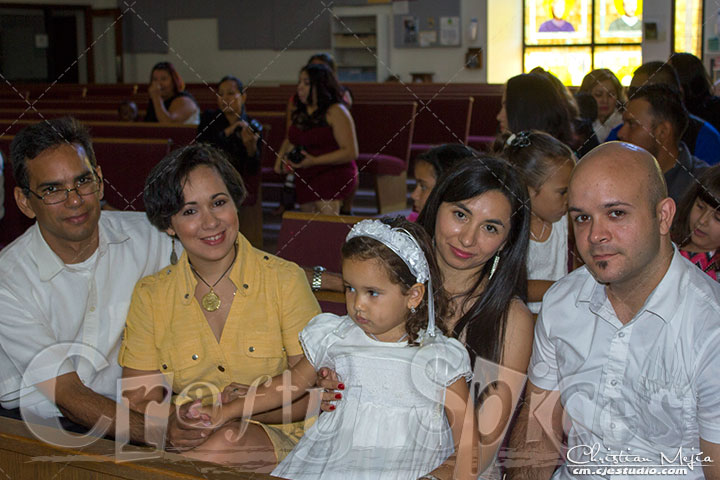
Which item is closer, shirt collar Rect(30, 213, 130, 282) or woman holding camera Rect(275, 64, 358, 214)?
shirt collar Rect(30, 213, 130, 282)

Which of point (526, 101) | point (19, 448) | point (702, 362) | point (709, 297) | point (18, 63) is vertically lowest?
point (19, 448)

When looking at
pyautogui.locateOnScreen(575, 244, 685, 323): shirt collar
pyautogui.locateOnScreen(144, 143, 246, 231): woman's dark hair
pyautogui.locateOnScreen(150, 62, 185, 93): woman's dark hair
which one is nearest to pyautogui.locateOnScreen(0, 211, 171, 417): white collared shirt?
pyautogui.locateOnScreen(144, 143, 246, 231): woman's dark hair

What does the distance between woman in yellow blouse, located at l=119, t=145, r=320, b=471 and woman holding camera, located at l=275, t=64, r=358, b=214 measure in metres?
3.02

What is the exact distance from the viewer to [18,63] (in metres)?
16.3

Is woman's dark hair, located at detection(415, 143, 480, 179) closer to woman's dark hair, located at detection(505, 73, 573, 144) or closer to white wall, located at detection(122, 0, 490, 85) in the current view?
woman's dark hair, located at detection(505, 73, 573, 144)

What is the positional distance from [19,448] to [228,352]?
0.63 metres

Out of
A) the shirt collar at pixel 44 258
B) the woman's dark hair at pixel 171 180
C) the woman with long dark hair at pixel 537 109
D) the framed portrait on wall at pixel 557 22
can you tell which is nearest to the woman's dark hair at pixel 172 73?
the woman with long dark hair at pixel 537 109

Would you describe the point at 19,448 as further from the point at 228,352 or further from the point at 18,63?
the point at 18,63

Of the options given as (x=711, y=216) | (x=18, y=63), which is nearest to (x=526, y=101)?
(x=711, y=216)

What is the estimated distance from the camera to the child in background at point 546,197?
260cm

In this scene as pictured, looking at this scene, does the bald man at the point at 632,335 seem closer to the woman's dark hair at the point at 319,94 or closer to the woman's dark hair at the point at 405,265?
the woman's dark hair at the point at 405,265

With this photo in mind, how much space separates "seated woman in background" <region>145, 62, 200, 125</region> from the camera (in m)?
6.10

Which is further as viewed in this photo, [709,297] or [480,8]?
[480,8]

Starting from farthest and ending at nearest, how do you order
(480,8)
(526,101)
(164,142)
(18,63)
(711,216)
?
(18,63) → (480,8) → (164,142) → (526,101) → (711,216)
